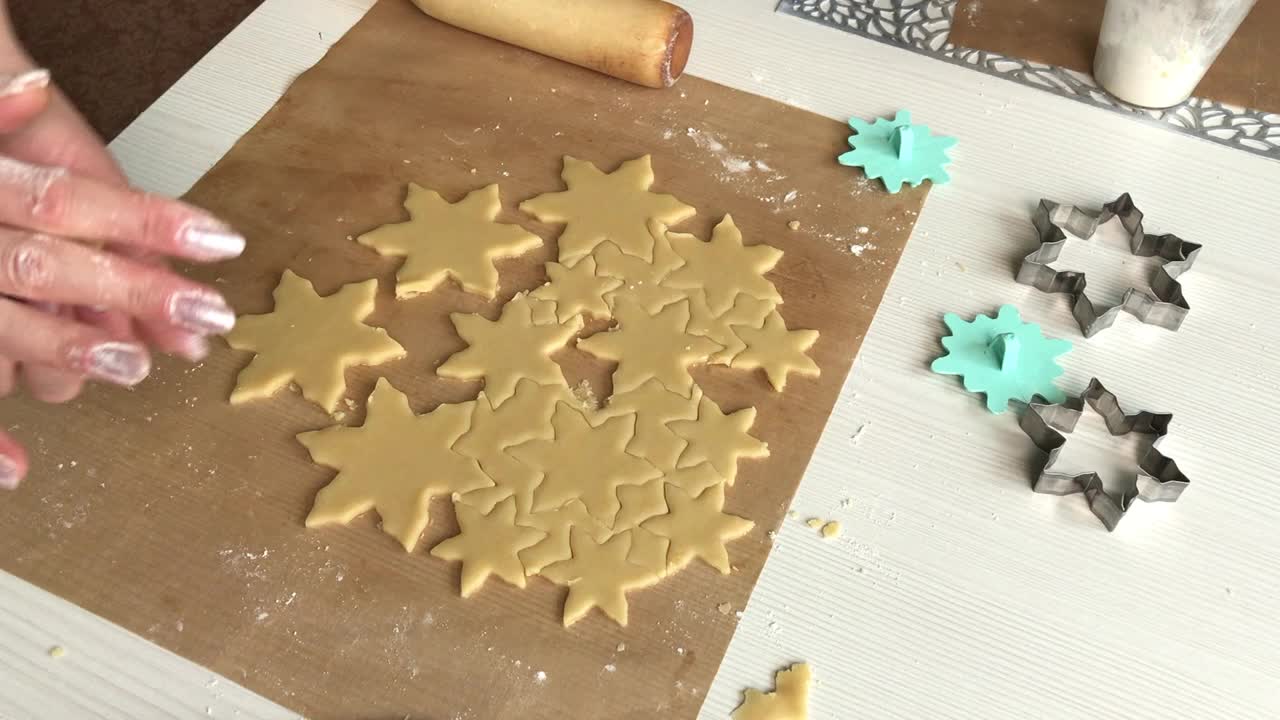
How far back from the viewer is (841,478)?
86cm

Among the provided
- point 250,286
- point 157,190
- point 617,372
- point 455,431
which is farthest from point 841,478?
point 157,190

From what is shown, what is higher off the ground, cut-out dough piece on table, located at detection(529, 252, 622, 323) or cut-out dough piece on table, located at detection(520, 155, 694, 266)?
cut-out dough piece on table, located at detection(520, 155, 694, 266)

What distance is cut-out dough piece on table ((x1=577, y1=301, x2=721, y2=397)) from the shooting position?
91 cm

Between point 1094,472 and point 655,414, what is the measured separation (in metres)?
0.37

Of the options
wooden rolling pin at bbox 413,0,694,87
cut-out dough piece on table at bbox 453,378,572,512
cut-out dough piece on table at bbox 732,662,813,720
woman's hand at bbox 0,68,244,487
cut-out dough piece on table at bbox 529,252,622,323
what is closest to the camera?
woman's hand at bbox 0,68,244,487

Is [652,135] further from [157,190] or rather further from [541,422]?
[157,190]

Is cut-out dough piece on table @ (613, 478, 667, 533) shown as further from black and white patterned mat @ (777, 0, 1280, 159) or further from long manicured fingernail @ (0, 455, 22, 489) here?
black and white patterned mat @ (777, 0, 1280, 159)

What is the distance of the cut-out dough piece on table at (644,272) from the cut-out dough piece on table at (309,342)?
210 mm

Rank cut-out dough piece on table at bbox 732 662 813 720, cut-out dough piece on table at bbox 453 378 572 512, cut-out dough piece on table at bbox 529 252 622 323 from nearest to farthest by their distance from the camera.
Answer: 1. cut-out dough piece on table at bbox 732 662 813 720
2. cut-out dough piece on table at bbox 453 378 572 512
3. cut-out dough piece on table at bbox 529 252 622 323

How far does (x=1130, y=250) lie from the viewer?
3.29 ft

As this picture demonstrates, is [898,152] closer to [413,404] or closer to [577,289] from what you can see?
[577,289]

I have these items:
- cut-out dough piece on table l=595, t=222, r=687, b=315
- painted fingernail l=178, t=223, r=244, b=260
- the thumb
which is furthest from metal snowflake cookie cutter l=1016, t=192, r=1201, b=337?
the thumb

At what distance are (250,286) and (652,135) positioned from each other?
44 cm

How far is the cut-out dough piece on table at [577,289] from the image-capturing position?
0.96m
